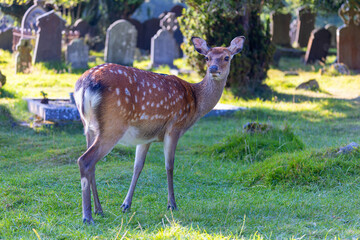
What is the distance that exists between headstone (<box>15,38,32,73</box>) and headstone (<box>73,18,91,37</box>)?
10.5 meters

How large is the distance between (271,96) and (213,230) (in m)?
9.19

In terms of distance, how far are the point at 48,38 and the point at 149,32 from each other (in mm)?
11119

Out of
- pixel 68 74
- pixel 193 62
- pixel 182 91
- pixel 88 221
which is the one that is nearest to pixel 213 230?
pixel 88 221

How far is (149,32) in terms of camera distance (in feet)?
91.0

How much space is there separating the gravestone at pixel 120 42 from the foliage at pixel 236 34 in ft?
14.0

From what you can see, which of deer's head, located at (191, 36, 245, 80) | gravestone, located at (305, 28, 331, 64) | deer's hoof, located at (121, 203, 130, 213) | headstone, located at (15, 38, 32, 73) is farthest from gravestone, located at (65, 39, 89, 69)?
deer's hoof, located at (121, 203, 130, 213)

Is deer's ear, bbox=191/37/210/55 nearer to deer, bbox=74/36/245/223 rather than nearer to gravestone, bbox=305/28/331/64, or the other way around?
deer, bbox=74/36/245/223

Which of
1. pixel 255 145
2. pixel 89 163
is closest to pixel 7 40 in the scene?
pixel 255 145

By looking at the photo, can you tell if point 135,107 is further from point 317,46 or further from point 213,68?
point 317,46

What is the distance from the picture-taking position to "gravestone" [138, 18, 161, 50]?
27.7 m

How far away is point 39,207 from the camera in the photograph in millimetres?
5195

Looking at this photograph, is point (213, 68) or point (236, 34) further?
point (236, 34)

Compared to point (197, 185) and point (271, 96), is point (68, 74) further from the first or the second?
point (197, 185)

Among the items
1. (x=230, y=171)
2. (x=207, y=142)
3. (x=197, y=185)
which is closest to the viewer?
(x=197, y=185)
